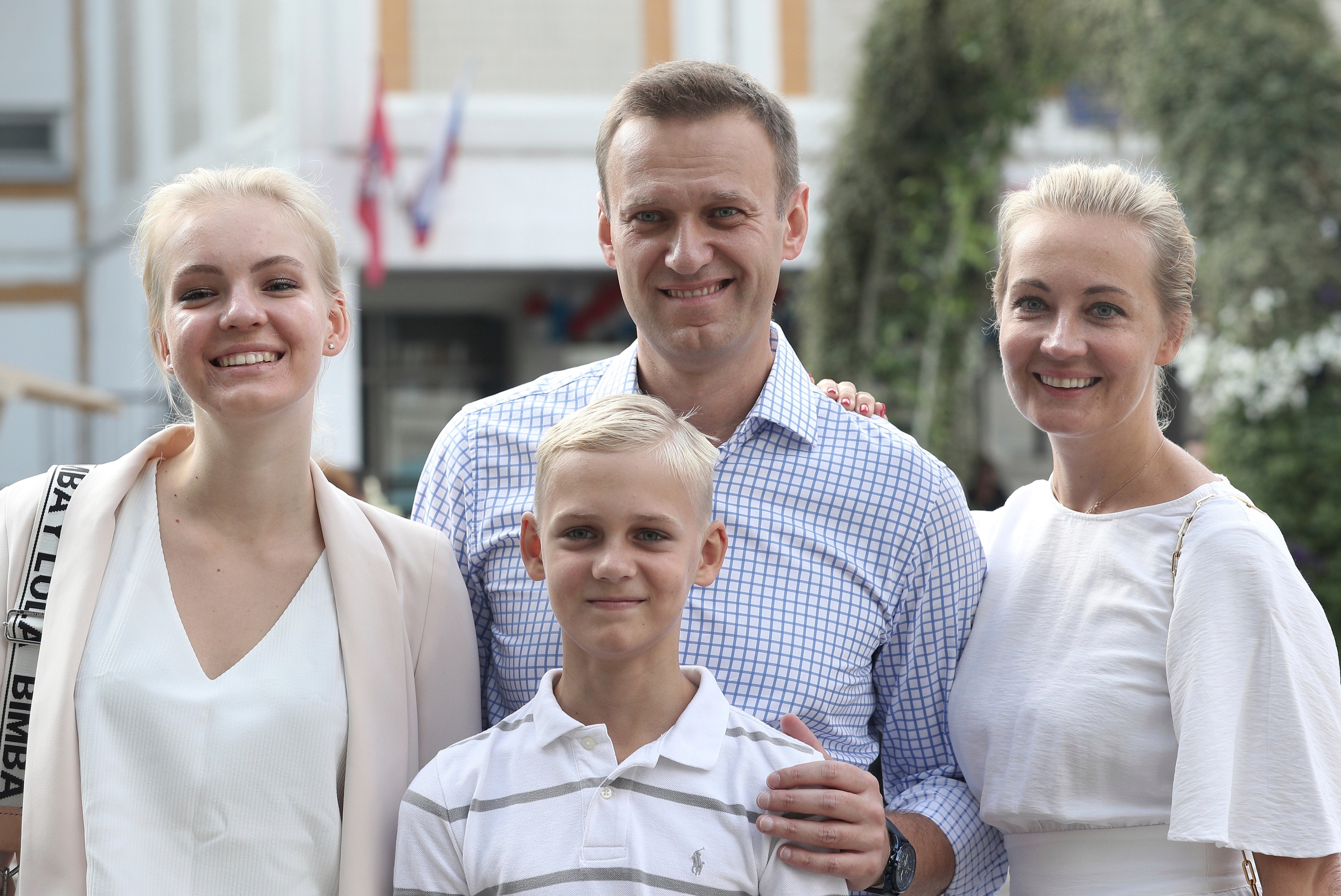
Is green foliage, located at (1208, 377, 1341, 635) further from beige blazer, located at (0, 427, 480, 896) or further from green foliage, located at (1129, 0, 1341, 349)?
beige blazer, located at (0, 427, 480, 896)

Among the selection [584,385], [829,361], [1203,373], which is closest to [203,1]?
[829,361]

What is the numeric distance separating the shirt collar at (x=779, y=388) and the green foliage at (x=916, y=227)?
535 cm

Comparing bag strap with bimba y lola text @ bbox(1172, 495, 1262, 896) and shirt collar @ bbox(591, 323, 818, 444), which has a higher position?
shirt collar @ bbox(591, 323, 818, 444)

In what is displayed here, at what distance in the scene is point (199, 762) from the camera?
203 cm

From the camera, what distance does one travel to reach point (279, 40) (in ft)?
33.6

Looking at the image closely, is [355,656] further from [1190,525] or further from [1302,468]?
[1302,468]

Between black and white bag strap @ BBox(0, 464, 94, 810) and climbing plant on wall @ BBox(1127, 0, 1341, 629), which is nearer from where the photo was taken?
black and white bag strap @ BBox(0, 464, 94, 810)

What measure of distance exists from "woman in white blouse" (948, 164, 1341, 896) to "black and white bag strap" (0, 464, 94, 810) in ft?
5.13

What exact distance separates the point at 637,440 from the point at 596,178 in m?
7.64

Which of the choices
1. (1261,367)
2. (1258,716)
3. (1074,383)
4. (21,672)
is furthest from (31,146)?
(1258,716)

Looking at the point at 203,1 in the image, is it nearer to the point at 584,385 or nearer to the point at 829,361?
the point at 829,361

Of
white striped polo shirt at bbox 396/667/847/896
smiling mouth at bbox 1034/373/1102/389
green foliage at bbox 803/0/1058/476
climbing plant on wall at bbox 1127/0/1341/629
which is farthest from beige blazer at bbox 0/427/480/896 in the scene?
green foliage at bbox 803/0/1058/476

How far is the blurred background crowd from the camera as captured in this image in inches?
283

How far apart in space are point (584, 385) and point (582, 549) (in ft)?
2.35
